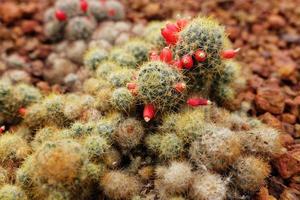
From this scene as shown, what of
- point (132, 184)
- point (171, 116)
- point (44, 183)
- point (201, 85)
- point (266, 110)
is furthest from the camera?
point (266, 110)

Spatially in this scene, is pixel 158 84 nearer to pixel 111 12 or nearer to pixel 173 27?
pixel 173 27

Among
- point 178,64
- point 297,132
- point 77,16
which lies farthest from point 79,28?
point 297,132

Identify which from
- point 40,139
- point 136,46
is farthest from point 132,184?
point 136,46

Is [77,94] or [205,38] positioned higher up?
[205,38]

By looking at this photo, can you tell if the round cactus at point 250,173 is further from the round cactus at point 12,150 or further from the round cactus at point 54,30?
the round cactus at point 54,30

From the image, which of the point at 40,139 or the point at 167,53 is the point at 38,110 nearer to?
the point at 40,139

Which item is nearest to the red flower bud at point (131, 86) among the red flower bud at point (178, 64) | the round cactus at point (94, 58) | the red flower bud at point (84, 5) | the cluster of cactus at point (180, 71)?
the cluster of cactus at point (180, 71)
